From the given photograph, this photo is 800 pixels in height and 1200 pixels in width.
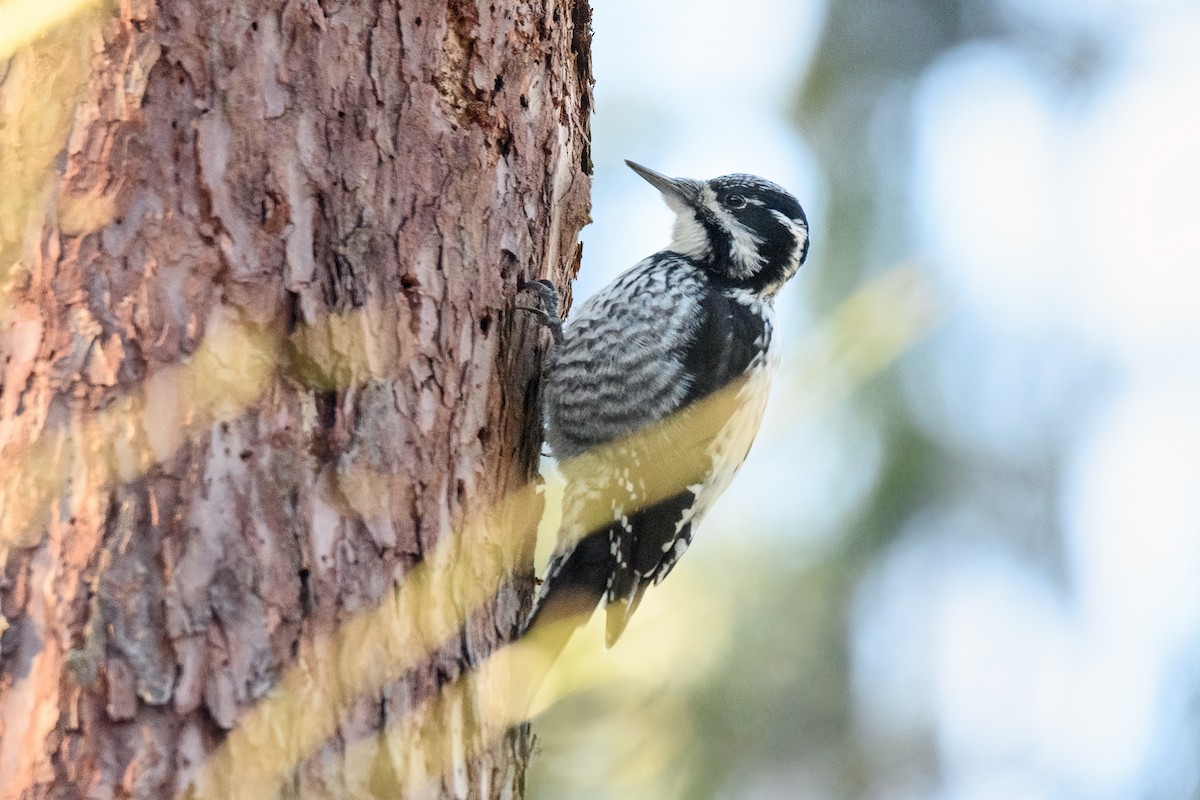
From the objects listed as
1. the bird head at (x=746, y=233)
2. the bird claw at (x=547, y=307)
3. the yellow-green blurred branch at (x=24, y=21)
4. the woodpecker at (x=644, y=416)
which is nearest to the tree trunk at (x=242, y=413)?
the yellow-green blurred branch at (x=24, y=21)

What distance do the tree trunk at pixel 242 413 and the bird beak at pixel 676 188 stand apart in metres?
1.68

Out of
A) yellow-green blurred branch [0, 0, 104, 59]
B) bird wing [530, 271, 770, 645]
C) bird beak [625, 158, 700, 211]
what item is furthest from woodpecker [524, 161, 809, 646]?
yellow-green blurred branch [0, 0, 104, 59]

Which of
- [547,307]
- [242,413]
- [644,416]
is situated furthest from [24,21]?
[644,416]

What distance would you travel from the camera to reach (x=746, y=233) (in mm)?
3971

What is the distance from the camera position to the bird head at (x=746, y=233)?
3936mm

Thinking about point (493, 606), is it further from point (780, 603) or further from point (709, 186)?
point (780, 603)

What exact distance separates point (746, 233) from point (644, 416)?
35.0 inches

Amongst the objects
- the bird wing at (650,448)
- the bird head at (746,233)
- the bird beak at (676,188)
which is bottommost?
the bird wing at (650,448)

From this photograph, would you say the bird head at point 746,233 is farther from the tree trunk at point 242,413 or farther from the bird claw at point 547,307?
the tree trunk at point 242,413

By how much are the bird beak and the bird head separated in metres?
0.01

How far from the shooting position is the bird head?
12.9 ft

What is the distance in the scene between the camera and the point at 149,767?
1.74 m

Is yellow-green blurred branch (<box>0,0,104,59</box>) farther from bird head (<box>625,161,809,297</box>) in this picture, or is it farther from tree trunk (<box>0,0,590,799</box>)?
bird head (<box>625,161,809,297</box>)

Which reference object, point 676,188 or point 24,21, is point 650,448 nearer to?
point 676,188
